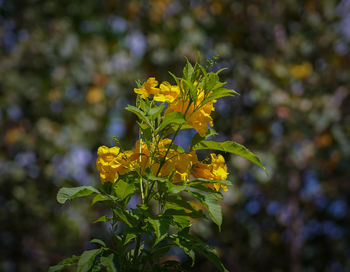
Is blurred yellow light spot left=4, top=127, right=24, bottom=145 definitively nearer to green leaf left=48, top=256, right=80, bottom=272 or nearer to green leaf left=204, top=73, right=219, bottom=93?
green leaf left=48, top=256, right=80, bottom=272

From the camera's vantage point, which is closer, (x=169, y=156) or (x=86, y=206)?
(x=169, y=156)

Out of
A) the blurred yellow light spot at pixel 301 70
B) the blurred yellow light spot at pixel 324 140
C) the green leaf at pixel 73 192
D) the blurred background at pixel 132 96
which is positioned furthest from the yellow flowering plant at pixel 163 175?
the blurred yellow light spot at pixel 324 140

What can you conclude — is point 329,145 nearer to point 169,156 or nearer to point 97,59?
point 97,59

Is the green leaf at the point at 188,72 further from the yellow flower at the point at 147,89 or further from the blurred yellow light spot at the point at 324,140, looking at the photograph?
the blurred yellow light spot at the point at 324,140

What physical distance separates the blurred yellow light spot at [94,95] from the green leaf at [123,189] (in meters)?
3.64

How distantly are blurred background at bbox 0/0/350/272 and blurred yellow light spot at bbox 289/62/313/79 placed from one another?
2 cm

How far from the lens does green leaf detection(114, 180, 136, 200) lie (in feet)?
2.46

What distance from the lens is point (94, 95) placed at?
4305 mm

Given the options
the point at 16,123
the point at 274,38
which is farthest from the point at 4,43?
the point at 274,38

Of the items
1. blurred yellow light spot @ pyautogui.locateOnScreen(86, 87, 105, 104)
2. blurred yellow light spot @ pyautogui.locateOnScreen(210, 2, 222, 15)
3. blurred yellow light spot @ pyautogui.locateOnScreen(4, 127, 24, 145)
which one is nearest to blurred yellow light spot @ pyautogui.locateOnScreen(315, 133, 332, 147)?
blurred yellow light spot @ pyautogui.locateOnScreen(210, 2, 222, 15)

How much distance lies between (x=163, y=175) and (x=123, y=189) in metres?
0.10

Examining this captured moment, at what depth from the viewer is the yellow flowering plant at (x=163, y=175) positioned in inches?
29.2

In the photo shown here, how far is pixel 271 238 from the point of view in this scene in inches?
174

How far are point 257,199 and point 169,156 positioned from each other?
3.77m
